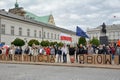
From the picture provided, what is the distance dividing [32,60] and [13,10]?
78.3 meters

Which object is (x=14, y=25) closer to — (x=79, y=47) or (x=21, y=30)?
(x=21, y=30)

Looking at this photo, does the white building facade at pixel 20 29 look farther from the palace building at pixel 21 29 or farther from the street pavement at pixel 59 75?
the street pavement at pixel 59 75

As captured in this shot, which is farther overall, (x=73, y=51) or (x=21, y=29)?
(x=21, y=29)

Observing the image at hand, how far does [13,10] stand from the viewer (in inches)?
3930

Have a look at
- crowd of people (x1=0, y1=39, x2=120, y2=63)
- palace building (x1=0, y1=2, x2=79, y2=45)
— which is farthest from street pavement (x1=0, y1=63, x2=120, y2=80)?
palace building (x1=0, y1=2, x2=79, y2=45)

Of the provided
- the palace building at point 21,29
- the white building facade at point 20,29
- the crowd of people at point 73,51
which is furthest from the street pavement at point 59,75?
the white building facade at point 20,29

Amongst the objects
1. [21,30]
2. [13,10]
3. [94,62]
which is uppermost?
[13,10]

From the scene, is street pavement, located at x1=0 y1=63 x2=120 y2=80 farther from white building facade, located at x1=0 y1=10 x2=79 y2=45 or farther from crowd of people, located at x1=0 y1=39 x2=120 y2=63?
white building facade, located at x1=0 y1=10 x2=79 y2=45

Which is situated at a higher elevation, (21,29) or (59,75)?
(21,29)

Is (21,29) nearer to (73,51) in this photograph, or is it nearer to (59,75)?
(73,51)

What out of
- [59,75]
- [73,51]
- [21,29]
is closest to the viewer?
[59,75]

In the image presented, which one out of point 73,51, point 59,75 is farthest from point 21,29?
point 59,75

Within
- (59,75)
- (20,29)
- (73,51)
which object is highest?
(20,29)

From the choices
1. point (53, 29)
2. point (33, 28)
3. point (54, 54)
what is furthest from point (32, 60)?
point (53, 29)
